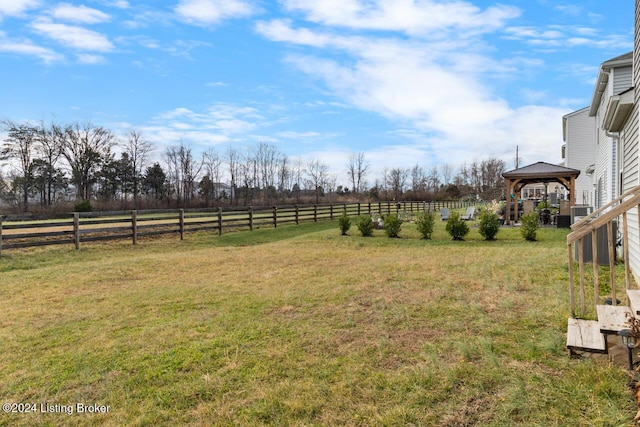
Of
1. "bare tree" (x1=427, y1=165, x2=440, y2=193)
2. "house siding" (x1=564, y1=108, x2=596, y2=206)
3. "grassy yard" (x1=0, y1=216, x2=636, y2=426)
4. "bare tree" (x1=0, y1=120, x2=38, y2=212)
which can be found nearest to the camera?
"grassy yard" (x1=0, y1=216, x2=636, y2=426)

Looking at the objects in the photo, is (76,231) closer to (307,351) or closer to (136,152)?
(307,351)

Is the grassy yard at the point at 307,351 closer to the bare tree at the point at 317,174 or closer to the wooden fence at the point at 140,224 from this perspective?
the wooden fence at the point at 140,224

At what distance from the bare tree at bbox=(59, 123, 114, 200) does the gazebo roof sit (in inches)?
1665

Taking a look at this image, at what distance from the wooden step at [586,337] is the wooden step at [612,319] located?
7 cm

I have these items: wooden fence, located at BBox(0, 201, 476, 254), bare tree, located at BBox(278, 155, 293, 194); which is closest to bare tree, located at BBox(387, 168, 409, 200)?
bare tree, located at BBox(278, 155, 293, 194)

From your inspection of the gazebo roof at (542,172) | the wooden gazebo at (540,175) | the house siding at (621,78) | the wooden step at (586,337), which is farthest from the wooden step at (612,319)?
the gazebo roof at (542,172)

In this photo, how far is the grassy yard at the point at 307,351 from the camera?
7.34 feet

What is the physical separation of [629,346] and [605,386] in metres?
0.36

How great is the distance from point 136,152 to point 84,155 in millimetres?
6176

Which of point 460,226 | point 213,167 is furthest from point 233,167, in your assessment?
point 460,226

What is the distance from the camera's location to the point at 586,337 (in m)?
2.74

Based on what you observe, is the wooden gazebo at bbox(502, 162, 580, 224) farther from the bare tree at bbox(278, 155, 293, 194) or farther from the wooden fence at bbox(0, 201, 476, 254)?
the bare tree at bbox(278, 155, 293, 194)

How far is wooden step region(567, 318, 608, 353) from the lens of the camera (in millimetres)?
2596

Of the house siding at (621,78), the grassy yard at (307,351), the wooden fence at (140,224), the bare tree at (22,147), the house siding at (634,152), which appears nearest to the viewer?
the grassy yard at (307,351)
